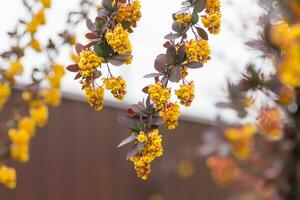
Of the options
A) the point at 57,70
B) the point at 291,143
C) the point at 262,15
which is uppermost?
the point at 262,15

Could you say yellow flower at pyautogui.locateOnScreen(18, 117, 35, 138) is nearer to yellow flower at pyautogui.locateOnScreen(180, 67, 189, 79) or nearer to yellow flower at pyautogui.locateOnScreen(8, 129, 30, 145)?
yellow flower at pyautogui.locateOnScreen(8, 129, 30, 145)

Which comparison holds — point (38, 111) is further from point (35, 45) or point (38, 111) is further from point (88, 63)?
point (88, 63)

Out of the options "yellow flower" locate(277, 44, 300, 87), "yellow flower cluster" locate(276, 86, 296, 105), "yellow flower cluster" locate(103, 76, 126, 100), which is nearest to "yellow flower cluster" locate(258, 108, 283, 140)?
"yellow flower cluster" locate(276, 86, 296, 105)

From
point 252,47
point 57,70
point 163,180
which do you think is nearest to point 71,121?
point 163,180

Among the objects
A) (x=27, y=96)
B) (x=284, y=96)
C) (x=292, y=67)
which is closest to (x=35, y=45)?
(x=27, y=96)

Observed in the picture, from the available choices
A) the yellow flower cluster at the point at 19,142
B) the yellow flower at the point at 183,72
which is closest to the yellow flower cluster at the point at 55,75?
the yellow flower cluster at the point at 19,142

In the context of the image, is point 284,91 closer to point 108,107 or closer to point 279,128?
point 279,128
